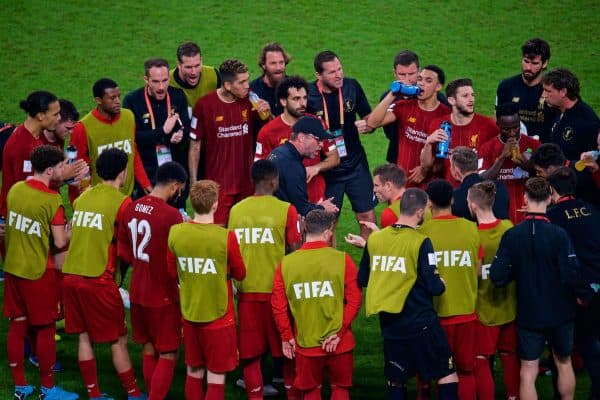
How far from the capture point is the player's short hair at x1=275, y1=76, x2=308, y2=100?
10047 mm

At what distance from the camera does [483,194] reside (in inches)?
329

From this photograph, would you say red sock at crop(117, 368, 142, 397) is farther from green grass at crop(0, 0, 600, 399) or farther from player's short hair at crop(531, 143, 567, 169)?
green grass at crop(0, 0, 600, 399)

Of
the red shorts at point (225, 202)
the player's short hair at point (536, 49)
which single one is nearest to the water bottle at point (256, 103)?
the red shorts at point (225, 202)

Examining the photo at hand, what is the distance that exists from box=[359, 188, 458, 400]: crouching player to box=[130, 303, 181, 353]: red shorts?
152 centimetres

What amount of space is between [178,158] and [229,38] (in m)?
7.22

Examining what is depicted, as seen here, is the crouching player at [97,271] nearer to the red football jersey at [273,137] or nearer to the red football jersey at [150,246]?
the red football jersey at [150,246]

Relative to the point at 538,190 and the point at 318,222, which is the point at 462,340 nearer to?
the point at 538,190


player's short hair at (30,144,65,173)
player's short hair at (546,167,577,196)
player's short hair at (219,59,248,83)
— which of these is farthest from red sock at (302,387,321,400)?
player's short hair at (219,59,248,83)

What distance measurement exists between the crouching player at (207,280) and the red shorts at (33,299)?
128cm

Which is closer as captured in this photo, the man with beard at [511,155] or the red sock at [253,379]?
the red sock at [253,379]

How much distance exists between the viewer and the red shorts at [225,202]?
36.6ft

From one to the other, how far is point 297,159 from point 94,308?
199 cm

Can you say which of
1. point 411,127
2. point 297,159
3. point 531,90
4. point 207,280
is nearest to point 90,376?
point 207,280

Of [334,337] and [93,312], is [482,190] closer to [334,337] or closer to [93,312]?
[334,337]
